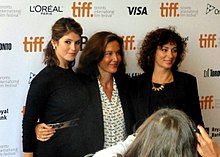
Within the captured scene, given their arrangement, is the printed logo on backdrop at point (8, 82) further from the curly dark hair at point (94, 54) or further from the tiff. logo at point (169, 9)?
the tiff. logo at point (169, 9)

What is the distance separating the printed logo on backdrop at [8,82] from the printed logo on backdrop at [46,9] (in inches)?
18.5

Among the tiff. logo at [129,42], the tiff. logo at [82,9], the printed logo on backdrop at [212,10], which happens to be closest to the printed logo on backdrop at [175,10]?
the printed logo on backdrop at [212,10]

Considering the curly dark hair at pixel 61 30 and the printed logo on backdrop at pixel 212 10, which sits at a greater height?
the printed logo on backdrop at pixel 212 10

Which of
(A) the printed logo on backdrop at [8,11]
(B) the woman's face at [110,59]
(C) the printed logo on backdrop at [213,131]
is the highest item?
(A) the printed logo on backdrop at [8,11]

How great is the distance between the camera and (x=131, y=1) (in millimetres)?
2686

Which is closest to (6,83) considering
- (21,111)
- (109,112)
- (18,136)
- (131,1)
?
(21,111)

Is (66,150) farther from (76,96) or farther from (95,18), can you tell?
(95,18)

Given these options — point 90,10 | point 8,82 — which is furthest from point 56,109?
point 90,10

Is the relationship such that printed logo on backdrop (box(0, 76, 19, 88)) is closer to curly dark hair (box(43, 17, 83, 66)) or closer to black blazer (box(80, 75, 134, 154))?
curly dark hair (box(43, 17, 83, 66))

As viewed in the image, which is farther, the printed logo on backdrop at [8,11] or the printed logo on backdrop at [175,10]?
the printed logo on backdrop at [175,10]

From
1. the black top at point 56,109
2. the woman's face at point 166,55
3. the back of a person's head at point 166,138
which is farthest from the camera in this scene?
the woman's face at point 166,55

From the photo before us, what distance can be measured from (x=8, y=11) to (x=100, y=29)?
63 centimetres

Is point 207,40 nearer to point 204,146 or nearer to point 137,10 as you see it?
point 137,10

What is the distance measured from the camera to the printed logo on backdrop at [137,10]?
2.69m
